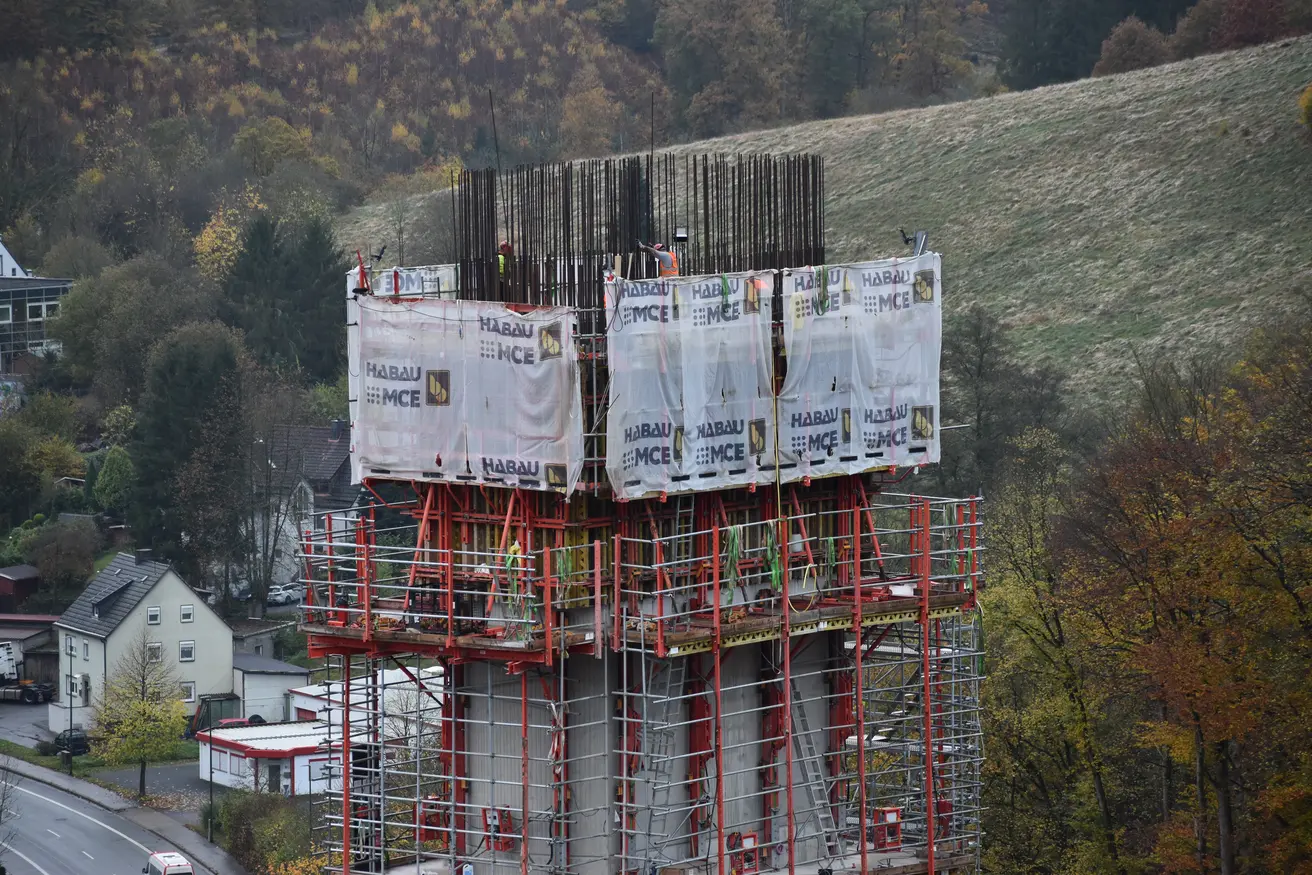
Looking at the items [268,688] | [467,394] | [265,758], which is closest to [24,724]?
[268,688]

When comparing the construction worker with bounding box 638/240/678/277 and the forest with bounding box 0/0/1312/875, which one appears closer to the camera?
the construction worker with bounding box 638/240/678/277

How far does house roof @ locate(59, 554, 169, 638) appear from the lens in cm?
9244

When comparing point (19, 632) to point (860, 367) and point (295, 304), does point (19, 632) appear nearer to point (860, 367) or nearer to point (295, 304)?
point (295, 304)

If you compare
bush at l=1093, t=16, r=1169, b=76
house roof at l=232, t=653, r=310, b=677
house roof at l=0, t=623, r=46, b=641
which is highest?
bush at l=1093, t=16, r=1169, b=76

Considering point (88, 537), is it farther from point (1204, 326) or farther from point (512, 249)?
point (512, 249)

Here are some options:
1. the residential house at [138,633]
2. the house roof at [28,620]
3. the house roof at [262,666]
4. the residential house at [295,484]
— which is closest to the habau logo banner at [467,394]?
the house roof at [262,666]

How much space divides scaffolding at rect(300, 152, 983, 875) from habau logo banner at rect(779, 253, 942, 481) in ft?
1.82

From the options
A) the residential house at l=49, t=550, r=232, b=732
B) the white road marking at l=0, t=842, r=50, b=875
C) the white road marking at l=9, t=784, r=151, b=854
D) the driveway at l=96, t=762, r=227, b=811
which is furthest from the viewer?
the residential house at l=49, t=550, r=232, b=732

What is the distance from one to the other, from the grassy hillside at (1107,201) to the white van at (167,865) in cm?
4182

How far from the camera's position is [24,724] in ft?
310

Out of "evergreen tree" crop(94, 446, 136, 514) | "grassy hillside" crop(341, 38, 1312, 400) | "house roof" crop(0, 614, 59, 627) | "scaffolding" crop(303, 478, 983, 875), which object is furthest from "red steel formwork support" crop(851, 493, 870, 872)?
"evergreen tree" crop(94, 446, 136, 514)

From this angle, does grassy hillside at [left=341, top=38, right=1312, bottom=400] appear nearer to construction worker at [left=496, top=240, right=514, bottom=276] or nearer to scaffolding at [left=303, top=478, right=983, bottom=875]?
scaffolding at [left=303, top=478, right=983, bottom=875]

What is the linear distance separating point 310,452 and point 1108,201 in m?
42.3

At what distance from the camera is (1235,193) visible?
350 feet
